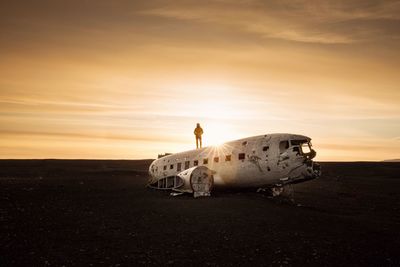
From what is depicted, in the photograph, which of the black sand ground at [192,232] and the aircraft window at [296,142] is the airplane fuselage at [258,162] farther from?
the black sand ground at [192,232]

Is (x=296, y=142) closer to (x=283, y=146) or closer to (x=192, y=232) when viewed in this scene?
(x=283, y=146)

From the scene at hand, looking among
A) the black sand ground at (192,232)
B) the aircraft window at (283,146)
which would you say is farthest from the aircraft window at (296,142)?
the black sand ground at (192,232)

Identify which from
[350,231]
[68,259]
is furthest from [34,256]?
[350,231]

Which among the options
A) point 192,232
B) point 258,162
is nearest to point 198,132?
point 258,162

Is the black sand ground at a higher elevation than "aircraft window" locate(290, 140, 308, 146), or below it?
below

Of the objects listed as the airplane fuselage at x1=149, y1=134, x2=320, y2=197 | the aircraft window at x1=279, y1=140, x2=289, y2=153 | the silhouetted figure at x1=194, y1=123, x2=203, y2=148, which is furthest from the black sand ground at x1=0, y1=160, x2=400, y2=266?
the silhouetted figure at x1=194, y1=123, x2=203, y2=148

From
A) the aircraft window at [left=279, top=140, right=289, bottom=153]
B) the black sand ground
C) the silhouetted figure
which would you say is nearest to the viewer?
the black sand ground

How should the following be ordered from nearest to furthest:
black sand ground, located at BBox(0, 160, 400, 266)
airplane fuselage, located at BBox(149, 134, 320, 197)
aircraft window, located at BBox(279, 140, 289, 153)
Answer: black sand ground, located at BBox(0, 160, 400, 266) < airplane fuselage, located at BBox(149, 134, 320, 197) < aircraft window, located at BBox(279, 140, 289, 153)

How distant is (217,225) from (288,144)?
9.04 m

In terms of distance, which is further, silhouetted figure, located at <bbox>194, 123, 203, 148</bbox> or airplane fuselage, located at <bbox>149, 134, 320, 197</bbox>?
silhouetted figure, located at <bbox>194, 123, 203, 148</bbox>

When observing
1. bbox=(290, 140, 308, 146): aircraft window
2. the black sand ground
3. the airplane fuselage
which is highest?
bbox=(290, 140, 308, 146): aircraft window

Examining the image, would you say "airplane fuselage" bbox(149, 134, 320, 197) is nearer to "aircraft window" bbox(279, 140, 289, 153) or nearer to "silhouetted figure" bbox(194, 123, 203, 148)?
"aircraft window" bbox(279, 140, 289, 153)

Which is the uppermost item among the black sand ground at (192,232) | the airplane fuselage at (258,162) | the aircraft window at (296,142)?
the aircraft window at (296,142)

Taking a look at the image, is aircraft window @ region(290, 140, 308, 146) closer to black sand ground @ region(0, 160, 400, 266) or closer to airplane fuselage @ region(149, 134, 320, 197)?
airplane fuselage @ region(149, 134, 320, 197)
